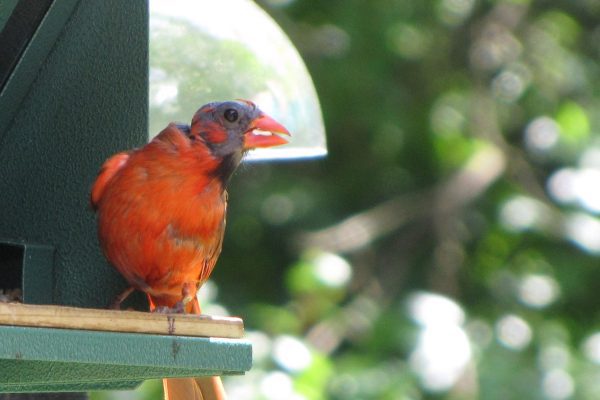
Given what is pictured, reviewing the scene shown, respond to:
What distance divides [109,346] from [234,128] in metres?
0.77

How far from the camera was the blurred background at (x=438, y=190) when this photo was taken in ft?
18.4

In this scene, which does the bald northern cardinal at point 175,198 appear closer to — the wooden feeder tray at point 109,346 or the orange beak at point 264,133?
the orange beak at point 264,133

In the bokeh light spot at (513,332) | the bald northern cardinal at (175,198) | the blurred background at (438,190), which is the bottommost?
the bald northern cardinal at (175,198)

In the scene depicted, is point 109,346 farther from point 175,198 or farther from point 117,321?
point 175,198

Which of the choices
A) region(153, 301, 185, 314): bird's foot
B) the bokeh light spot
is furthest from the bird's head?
the bokeh light spot

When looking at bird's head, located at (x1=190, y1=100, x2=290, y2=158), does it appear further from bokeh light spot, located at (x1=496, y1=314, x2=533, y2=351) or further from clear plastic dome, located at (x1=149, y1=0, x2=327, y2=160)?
bokeh light spot, located at (x1=496, y1=314, x2=533, y2=351)

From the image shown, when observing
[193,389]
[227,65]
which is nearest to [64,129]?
[227,65]

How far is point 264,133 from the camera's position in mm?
2859

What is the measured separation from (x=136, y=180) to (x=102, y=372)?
46 cm

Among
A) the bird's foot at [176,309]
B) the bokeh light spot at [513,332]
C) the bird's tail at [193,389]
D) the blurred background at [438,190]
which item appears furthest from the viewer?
the blurred background at [438,190]

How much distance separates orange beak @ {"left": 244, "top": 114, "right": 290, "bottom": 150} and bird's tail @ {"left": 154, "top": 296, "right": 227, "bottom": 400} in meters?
0.40

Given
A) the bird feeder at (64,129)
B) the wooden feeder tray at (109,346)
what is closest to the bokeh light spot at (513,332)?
the bird feeder at (64,129)

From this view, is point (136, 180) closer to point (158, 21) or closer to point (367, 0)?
point (158, 21)

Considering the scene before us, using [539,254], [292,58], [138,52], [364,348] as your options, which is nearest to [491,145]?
[539,254]
